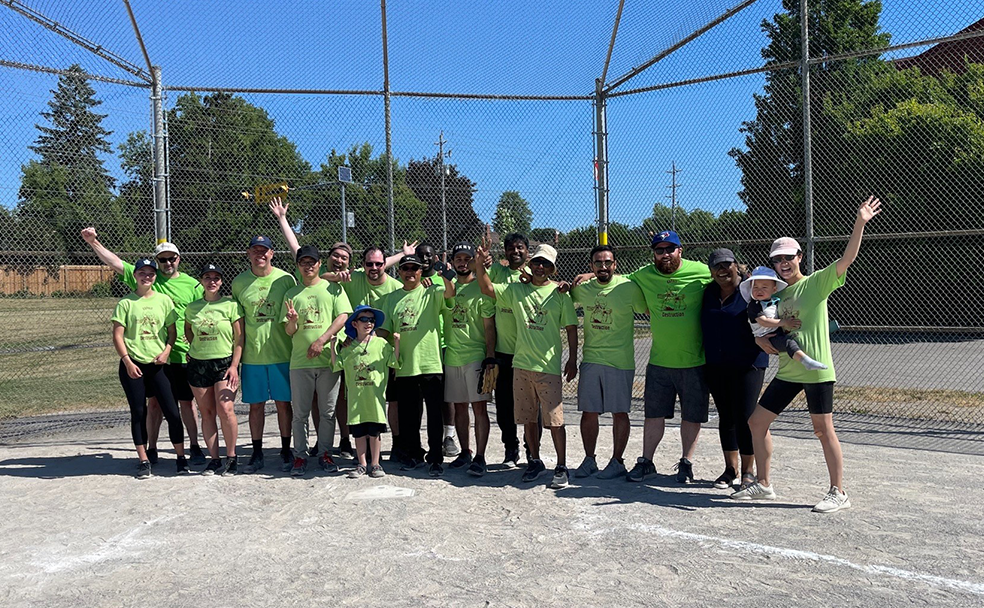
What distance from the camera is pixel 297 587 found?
13.8 feet

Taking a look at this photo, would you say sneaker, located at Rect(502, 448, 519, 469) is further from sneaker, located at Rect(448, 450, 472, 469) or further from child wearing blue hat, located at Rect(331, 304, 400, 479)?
child wearing blue hat, located at Rect(331, 304, 400, 479)

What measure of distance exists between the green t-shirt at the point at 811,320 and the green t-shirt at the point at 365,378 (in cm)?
310

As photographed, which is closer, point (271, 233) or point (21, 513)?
point (21, 513)

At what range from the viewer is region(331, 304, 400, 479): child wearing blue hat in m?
6.68

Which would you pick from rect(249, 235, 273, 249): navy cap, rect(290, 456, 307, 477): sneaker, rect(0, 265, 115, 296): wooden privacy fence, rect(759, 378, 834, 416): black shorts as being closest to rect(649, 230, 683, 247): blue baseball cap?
rect(759, 378, 834, 416): black shorts

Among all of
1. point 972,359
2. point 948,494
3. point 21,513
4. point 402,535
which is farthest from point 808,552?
point 972,359

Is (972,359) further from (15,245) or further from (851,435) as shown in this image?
(15,245)

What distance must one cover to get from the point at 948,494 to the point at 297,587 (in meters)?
4.38

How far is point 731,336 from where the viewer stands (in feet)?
19.4

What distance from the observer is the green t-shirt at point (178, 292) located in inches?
285

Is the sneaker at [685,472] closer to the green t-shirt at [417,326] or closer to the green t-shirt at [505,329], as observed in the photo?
the green t-shirt at [505,329]

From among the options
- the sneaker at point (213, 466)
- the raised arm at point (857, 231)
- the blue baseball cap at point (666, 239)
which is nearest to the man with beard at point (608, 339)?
the blue baseball cap at point (666, 239)

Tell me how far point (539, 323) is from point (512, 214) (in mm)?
3524

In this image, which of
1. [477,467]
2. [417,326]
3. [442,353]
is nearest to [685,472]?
[477,467]
